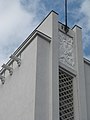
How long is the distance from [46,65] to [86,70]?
2428mm

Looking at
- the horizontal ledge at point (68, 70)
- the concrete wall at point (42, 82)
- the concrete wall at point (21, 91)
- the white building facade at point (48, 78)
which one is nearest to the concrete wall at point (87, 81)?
the white building facade at point (48, 78)

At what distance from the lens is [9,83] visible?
655 inches

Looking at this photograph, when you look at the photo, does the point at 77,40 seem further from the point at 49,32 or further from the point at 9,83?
the point at 9,83

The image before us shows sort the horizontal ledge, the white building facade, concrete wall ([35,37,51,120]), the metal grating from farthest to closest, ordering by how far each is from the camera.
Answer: the horizontal ledge
the metal grating
the white building facade
concrete wall ([35,37,51,120])

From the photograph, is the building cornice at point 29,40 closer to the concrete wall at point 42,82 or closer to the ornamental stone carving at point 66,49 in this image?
the concrete wall at point 42,82

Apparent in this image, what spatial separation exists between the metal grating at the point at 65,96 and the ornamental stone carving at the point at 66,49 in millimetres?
594

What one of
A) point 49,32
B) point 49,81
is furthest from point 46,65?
point 49,32

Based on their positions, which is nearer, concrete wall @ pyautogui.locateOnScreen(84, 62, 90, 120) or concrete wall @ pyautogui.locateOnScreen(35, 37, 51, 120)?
concrete wall @ pyautogui.locateOnScreen(35, 37, 51, 120)

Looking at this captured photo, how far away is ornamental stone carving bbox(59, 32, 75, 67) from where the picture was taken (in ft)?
52.5

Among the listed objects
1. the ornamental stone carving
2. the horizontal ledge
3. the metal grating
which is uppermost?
the ornamental stone carving

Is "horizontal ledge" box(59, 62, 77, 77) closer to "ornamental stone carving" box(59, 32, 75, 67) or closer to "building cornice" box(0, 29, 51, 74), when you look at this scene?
"ornamental stone carving" box(59, 32, 75, 67)

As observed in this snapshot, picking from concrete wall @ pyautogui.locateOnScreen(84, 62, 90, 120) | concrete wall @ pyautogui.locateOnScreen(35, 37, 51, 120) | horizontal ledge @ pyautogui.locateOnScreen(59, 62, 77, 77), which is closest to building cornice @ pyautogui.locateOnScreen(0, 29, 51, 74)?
concrete wall @ pyautogui.locateOnScreen(35, 37, 51, 120)

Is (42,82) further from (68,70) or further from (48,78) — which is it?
(68,70)

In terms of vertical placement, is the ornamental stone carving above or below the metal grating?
above
